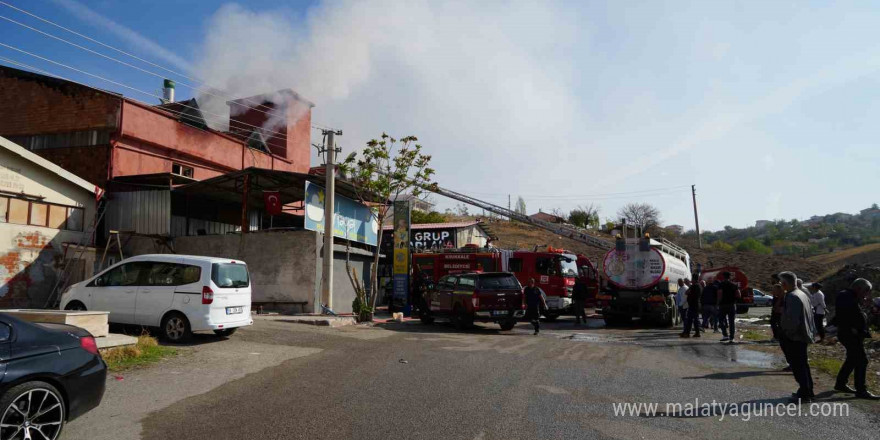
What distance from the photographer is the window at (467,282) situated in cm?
1620

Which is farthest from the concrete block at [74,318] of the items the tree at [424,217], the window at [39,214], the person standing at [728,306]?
the tree at [424,217]

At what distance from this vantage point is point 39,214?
17594 mm

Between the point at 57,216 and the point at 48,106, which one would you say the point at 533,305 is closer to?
the point at 57,216

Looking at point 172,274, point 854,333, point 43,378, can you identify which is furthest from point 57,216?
point 854,333

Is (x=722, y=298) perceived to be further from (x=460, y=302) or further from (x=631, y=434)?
→ (x=631, y=434)

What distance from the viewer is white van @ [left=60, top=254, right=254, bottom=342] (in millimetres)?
10875

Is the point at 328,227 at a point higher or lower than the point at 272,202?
lower

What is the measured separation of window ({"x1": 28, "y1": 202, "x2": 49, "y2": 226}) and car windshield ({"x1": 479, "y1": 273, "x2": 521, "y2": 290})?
559 inches

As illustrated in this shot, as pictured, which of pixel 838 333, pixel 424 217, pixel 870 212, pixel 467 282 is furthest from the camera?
pixel 870 212

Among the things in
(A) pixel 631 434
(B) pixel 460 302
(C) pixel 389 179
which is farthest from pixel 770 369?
(C) pixel 389 179

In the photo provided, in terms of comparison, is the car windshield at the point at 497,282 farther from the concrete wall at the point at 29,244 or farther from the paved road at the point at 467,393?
the concrete wall at the point at 29,244

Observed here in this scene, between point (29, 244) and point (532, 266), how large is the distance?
1725cm

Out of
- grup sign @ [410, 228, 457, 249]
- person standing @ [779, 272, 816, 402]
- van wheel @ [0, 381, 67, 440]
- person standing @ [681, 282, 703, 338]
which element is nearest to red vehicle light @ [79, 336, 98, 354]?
van wheel @ [0, 381, 67, 440]

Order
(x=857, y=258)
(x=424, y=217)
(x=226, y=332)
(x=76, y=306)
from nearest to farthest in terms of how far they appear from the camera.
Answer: (x=76, y=306) < (x=226, y=332) < (x=857, y=258) < (x=424, y=217)
